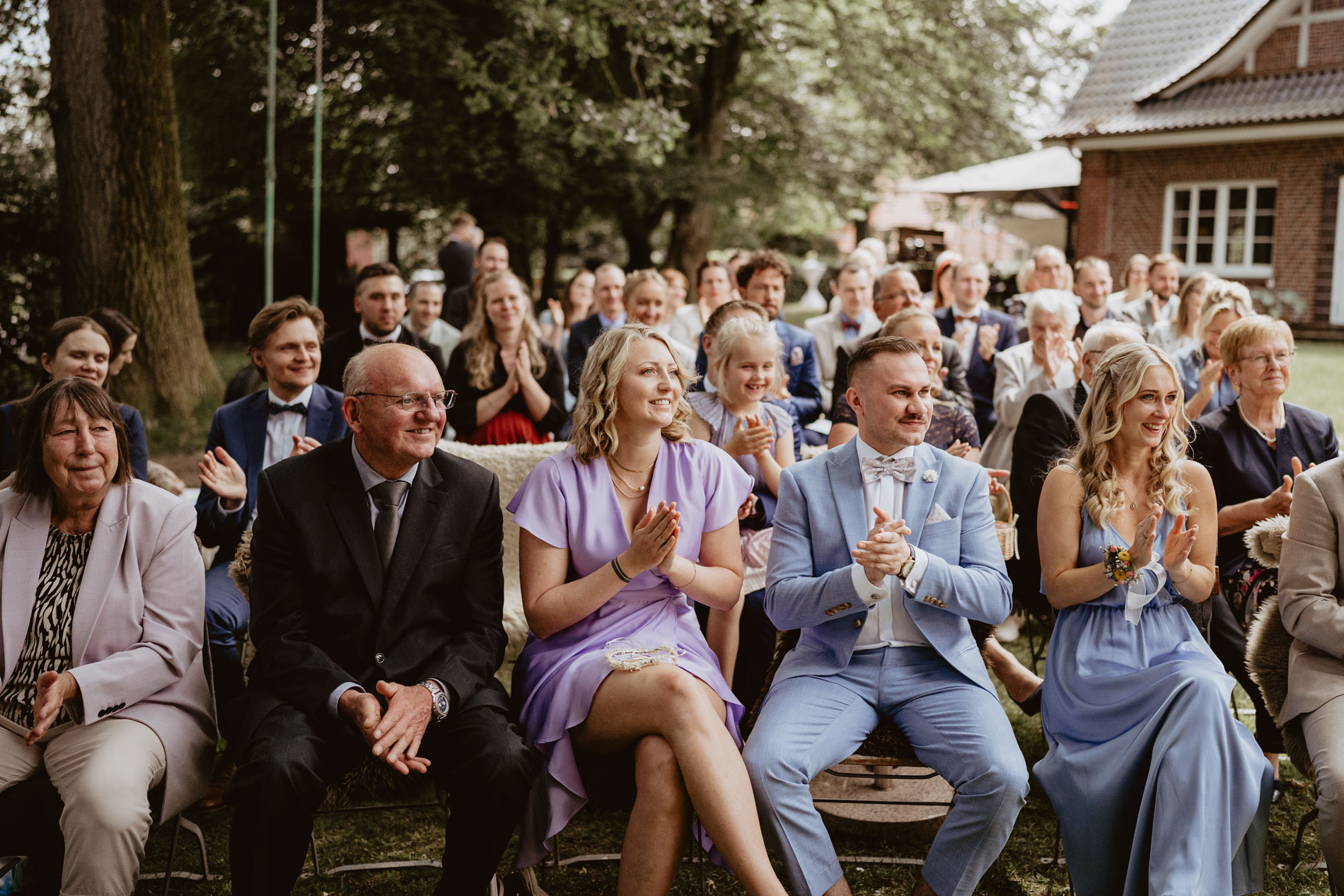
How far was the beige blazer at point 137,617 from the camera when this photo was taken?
10.6 ft

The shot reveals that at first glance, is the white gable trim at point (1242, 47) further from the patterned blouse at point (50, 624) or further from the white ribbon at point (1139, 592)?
the patterned blouse at point (50, 624)

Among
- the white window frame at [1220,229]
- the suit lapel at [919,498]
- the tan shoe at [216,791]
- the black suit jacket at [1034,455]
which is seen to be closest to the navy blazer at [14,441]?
the tan shoe at [216,791]

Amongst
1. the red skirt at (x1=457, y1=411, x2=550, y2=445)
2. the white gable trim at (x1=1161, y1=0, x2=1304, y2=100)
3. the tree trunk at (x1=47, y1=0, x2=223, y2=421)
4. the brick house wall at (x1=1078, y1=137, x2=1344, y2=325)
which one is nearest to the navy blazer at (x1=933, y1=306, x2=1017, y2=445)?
the red skirt at (x1=457, y1=411, x2=550, y2=445)

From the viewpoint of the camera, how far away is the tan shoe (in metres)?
4.01

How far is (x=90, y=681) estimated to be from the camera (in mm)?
3135

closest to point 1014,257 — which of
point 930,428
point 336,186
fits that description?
point 336,186

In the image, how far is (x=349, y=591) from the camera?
132 inches

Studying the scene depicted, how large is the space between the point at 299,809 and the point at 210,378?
348 inches

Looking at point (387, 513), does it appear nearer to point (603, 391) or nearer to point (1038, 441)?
point (603, 391)

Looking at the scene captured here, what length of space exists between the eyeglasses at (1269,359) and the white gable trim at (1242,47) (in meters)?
18.1

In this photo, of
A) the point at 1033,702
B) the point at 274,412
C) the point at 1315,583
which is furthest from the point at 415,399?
the point at 1315,583

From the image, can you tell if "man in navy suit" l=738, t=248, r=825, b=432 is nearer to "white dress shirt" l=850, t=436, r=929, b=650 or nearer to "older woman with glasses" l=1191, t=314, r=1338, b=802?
"older woman with glasses" l=1191, t=314, r=1338, b=802

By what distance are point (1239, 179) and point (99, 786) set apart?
21.3 m

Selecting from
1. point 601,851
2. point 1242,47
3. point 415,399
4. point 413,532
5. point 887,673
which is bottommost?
point 601,851
